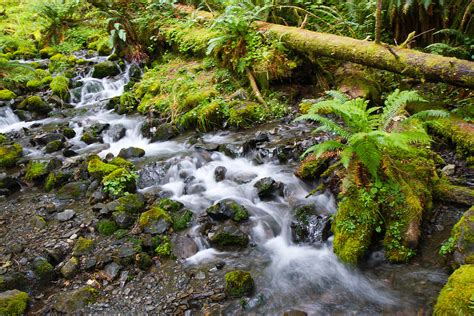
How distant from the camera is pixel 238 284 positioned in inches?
153

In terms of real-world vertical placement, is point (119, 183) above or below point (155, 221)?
above

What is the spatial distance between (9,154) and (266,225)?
18.8 feet

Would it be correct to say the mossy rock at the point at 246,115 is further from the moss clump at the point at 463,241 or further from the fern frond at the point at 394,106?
the moss clump at the point at 463,241

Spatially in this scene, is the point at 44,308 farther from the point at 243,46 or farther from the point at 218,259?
the point at 243,46

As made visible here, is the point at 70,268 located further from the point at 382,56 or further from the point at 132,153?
the point at 382,56

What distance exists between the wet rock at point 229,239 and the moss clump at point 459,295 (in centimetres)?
229

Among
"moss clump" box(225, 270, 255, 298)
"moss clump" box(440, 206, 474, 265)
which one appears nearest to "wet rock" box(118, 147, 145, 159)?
"moss clump" box(225, 270, 255, 298)

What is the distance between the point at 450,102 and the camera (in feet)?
20.7

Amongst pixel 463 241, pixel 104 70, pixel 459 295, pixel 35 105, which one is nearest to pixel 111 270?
pixel 459 295

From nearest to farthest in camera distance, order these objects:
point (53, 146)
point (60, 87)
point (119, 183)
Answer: point (119, 183), point (53, 146), point (60, 87)

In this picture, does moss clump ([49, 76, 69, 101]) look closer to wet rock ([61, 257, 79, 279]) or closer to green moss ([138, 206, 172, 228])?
green moss ([138, 206, 172, 228])

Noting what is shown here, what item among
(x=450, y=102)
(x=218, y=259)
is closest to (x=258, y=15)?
(x=450, y=102)

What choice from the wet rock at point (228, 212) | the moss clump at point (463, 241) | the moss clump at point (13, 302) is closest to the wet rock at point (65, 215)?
the moss clump at point (13, 302)

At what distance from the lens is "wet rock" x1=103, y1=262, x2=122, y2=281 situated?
167 inches
